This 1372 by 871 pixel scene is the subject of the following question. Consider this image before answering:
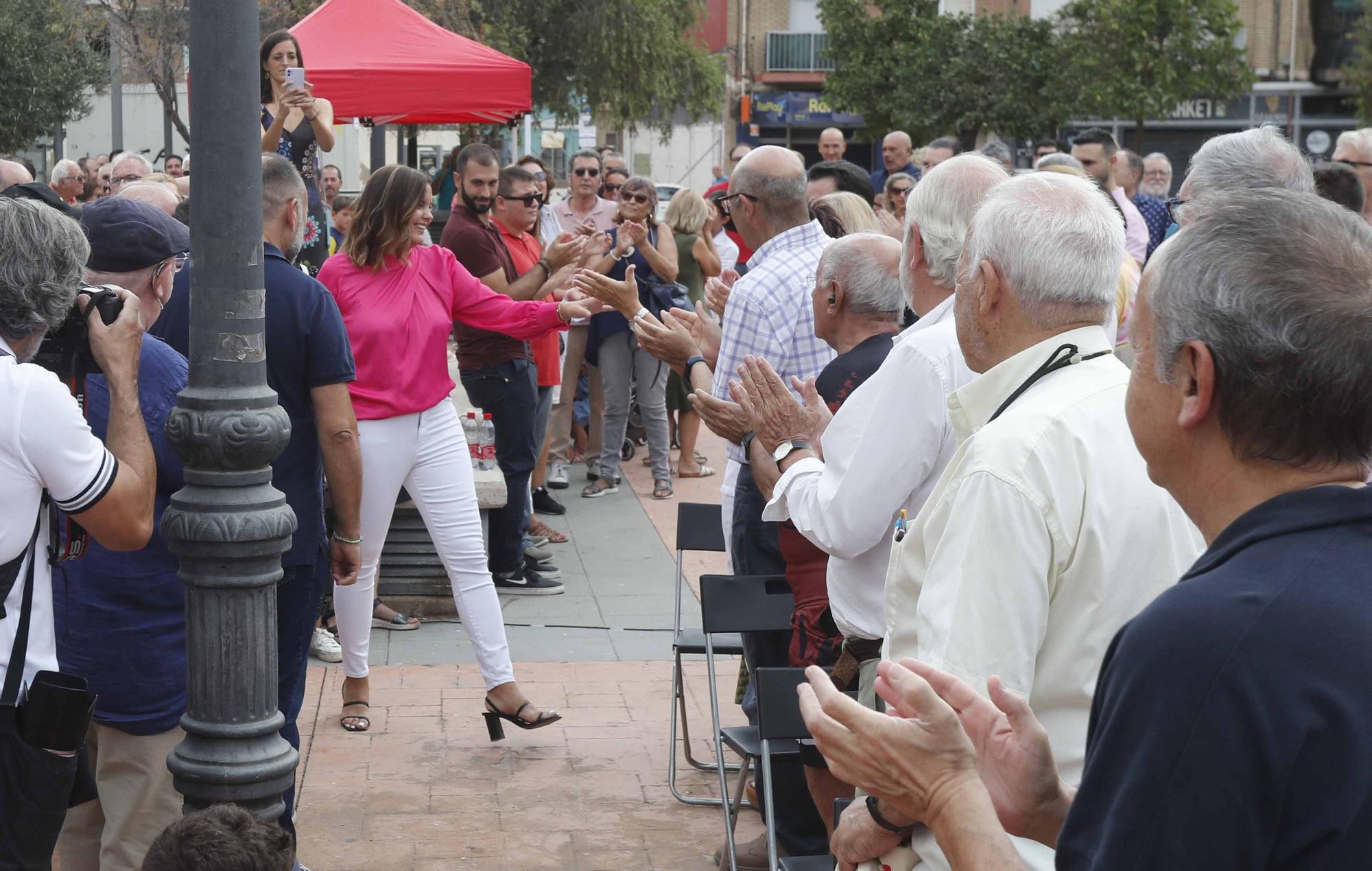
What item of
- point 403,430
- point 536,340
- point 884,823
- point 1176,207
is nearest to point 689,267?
point 536,340

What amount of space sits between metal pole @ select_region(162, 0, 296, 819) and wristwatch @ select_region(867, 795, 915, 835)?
142 centimetres

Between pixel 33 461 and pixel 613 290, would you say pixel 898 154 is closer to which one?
pixel 613 290

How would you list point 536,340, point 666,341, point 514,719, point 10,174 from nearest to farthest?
point 666,341 → point 514,719 → point 10,174 → point 536,340

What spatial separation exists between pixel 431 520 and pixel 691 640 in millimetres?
1138

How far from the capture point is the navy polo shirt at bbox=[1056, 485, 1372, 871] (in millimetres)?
1324

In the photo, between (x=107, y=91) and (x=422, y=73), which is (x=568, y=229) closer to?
(x=422, y=73)

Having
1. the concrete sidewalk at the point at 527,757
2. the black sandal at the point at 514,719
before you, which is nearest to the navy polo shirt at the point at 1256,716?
the concrete sidewalk at the point at 527,757

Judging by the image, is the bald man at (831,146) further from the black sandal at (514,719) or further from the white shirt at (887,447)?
the white shirt at (887,447)

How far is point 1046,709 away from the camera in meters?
2.25

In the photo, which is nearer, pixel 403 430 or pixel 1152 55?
pixel 403 430

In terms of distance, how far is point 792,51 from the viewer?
44.2 meters

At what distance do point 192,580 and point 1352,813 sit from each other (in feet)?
7.75

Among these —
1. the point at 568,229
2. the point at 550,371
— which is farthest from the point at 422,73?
the point at 550,371

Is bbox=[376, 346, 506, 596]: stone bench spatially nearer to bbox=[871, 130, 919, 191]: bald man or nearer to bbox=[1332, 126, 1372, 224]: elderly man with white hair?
bbox=[1332, 126, 1372, 224]: elderly man with white hair
